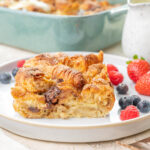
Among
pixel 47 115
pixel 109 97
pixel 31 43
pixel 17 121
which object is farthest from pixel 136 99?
pixel 31 43

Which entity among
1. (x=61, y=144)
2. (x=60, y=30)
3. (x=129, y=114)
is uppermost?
(x=60, y=30)

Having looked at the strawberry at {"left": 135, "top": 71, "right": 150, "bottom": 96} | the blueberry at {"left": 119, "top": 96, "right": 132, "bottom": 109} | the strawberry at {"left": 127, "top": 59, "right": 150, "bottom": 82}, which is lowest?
the blueberry at {"left": 119, "top": 96, "right": 132, "bottom": 109}

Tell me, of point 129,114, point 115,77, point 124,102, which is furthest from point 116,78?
point 129,114

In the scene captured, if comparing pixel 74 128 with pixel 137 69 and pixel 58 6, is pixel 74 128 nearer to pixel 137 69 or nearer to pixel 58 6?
pixel 137 69

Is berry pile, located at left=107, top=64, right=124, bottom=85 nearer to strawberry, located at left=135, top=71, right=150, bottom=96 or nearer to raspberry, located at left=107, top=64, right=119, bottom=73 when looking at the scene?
raspberry, located at left=107, top=64, right=119, bottom=73

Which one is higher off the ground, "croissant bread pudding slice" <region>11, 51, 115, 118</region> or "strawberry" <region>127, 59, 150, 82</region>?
"strawberry" <region>127, 59, 150, 82</region>

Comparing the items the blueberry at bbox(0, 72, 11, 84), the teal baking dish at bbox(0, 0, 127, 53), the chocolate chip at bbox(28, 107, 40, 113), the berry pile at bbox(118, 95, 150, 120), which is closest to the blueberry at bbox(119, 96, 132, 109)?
the berry pile at bbox(118, 95, 150, 120)

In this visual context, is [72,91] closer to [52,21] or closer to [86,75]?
[86,75]
